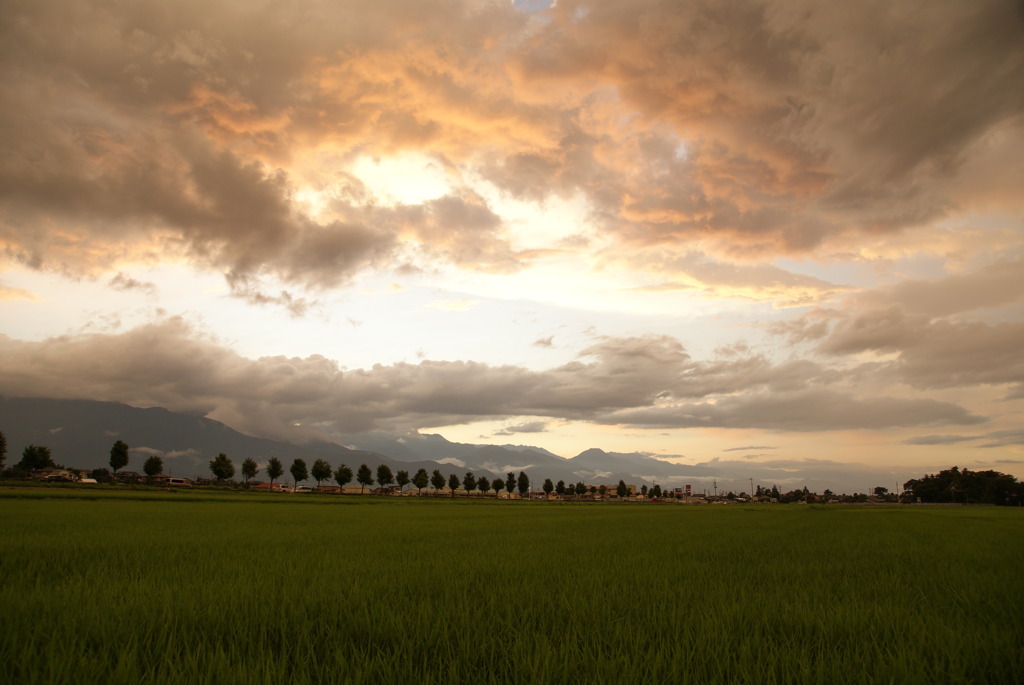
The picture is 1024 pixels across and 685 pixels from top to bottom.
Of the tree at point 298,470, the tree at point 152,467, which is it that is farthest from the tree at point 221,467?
the tree at point 298,470

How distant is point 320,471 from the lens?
531 feet

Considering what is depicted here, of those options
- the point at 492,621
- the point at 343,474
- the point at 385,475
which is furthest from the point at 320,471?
the point at 492,621

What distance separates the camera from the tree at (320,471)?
518ft

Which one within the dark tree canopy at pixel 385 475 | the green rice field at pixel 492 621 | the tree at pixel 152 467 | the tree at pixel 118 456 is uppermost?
the green rice field at pixel 492 621

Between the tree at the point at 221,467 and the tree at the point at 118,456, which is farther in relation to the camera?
the tree at the point at 221,467

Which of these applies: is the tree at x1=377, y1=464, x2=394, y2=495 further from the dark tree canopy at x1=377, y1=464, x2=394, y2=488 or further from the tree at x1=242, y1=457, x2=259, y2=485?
the tree at x1=242, y1=457, x2=259, y2=485

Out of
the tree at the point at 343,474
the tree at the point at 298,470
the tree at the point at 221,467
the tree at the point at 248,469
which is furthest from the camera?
the tree at the point at 298,470

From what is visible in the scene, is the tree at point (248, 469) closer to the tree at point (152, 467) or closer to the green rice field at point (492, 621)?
the tree at point (152, 467)

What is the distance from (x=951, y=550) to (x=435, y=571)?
15492 millimetres

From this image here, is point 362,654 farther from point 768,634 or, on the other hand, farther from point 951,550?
point 951,550

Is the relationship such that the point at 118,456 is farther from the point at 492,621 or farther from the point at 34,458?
the point at 492,621

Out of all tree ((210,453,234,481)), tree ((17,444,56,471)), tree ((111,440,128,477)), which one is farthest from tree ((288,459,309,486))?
tree ((17,444,56,471))

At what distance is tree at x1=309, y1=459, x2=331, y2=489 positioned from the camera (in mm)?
157950

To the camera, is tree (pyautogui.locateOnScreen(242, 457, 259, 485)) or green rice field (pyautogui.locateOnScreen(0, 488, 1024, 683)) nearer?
green rice field (pyautogui.locateOnScreen(0, 488, 1024, 683))
